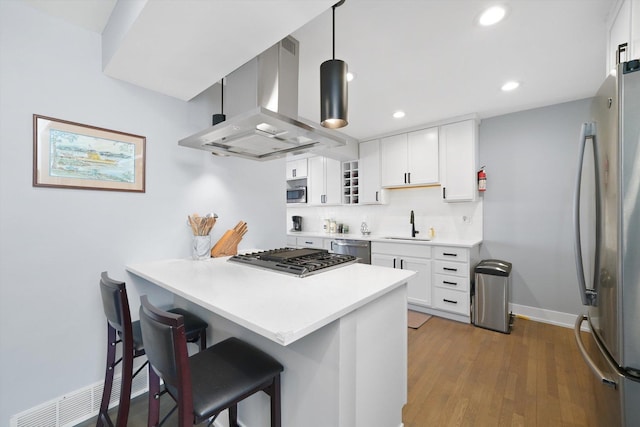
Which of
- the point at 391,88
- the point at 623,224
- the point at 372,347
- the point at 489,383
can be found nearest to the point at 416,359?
the point at 489,383

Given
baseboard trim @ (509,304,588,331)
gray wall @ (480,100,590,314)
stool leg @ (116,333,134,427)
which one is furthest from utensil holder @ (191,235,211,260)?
baseboard trim @ (509,304,588,331)

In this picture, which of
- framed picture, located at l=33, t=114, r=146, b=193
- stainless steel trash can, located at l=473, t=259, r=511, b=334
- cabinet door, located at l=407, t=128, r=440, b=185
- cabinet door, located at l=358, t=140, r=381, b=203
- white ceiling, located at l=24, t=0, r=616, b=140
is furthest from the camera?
cabinet door, located at l=358, t=140, r=381, b=203

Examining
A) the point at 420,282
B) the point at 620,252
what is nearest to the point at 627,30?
the point at 620,252

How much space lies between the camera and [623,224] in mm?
944

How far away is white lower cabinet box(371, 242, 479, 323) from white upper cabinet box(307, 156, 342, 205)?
147cm

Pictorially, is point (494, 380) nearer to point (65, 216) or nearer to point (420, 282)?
point (420, 282)

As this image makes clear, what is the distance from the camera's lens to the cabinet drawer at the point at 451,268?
2.98 m

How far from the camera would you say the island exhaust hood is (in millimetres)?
1431

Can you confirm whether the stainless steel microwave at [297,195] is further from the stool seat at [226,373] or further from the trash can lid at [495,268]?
the stool seat at [226,373]

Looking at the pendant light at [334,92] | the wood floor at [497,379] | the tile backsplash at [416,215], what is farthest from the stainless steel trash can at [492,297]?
the pendant light at [334,92]

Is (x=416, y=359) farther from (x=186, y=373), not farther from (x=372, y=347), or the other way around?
(x=186, y=373)

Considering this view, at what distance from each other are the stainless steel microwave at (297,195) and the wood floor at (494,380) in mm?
2919

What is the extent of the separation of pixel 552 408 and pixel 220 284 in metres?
2.23

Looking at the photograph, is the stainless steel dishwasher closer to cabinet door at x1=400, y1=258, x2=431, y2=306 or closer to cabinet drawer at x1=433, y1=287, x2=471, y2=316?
cabinet door at x1=400, y1=258, x2=431, y2=306
